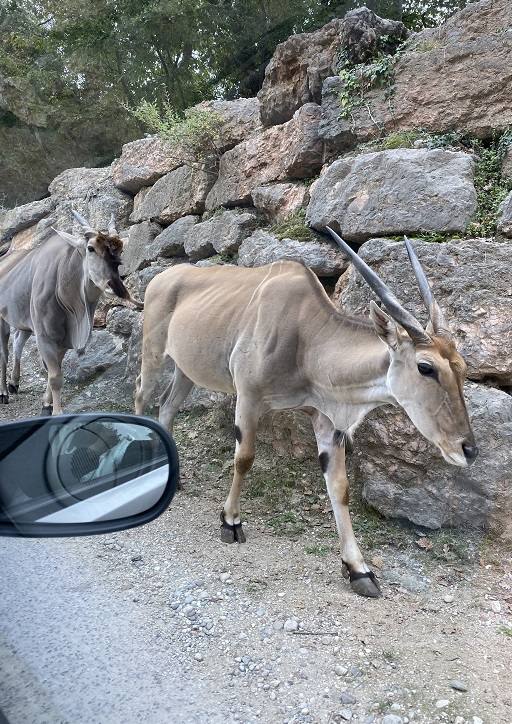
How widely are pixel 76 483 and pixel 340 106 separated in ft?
15.8

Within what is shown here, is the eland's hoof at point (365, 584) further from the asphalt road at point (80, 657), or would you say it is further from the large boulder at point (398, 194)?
the large boulder at point (398, 194)

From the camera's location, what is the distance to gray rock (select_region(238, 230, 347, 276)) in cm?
504

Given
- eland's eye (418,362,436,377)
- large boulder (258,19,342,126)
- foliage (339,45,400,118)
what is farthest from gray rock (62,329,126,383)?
eland's eye (418,362,436,377)

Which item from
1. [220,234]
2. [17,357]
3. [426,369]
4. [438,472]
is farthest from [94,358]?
[426,369]

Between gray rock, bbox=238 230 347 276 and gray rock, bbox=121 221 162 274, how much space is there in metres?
2.34

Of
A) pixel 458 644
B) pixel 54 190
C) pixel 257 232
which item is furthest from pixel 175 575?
pixel 54 190

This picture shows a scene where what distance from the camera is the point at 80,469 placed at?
6.73 ft

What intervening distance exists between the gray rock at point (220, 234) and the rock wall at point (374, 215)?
0.05 feet

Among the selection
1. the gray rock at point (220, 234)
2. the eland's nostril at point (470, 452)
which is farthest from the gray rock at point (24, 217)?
the eland's nostril at point (470, 452)

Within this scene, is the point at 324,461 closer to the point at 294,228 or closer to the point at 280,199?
the point at 294,228

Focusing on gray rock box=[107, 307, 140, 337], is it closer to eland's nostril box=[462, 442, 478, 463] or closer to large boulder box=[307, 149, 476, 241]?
large boulder box=[307, 149, 476, 241]

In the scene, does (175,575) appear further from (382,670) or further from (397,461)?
(397,461)

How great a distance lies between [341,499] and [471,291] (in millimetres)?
1635

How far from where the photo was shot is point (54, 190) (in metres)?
10.9
